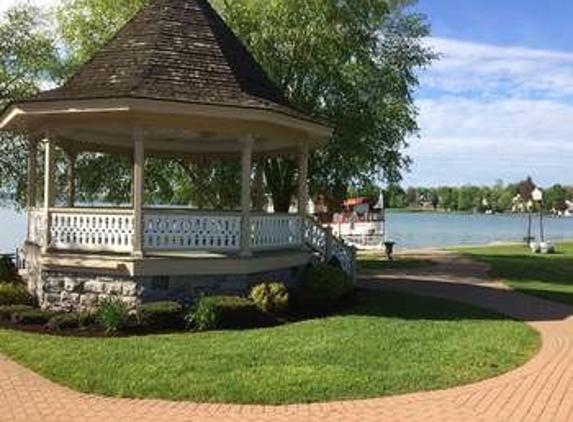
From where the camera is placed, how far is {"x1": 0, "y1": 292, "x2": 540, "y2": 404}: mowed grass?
10703 mm

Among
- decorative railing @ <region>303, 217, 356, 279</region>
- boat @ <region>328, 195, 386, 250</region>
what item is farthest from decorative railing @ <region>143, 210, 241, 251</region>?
boat @ <region>328, 195, 386, 250</region>

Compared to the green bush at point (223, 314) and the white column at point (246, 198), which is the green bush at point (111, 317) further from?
the white column at point (246, 198)

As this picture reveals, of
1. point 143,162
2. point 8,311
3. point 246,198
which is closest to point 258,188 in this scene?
point 246,198

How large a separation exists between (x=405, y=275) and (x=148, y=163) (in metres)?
Answer: 9.33

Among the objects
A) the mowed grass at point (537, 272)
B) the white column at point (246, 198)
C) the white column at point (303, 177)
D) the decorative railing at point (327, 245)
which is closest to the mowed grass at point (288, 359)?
the white column at point (246, 198)

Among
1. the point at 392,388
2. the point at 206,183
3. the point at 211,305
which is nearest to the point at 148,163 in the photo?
the point at 206,183

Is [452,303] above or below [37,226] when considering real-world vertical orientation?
below

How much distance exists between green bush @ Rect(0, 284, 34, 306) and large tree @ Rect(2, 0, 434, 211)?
35.5 ft

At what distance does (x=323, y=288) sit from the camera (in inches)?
715

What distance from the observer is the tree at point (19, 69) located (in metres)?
28.3

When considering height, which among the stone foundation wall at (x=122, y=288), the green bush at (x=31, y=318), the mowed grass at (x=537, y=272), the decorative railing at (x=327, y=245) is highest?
the decorative railing at (x=327, y=245)

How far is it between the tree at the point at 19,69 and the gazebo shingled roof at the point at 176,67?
33.7ft

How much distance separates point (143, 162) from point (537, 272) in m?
18.4

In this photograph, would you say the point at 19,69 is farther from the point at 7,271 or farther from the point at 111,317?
the point at 111,317
